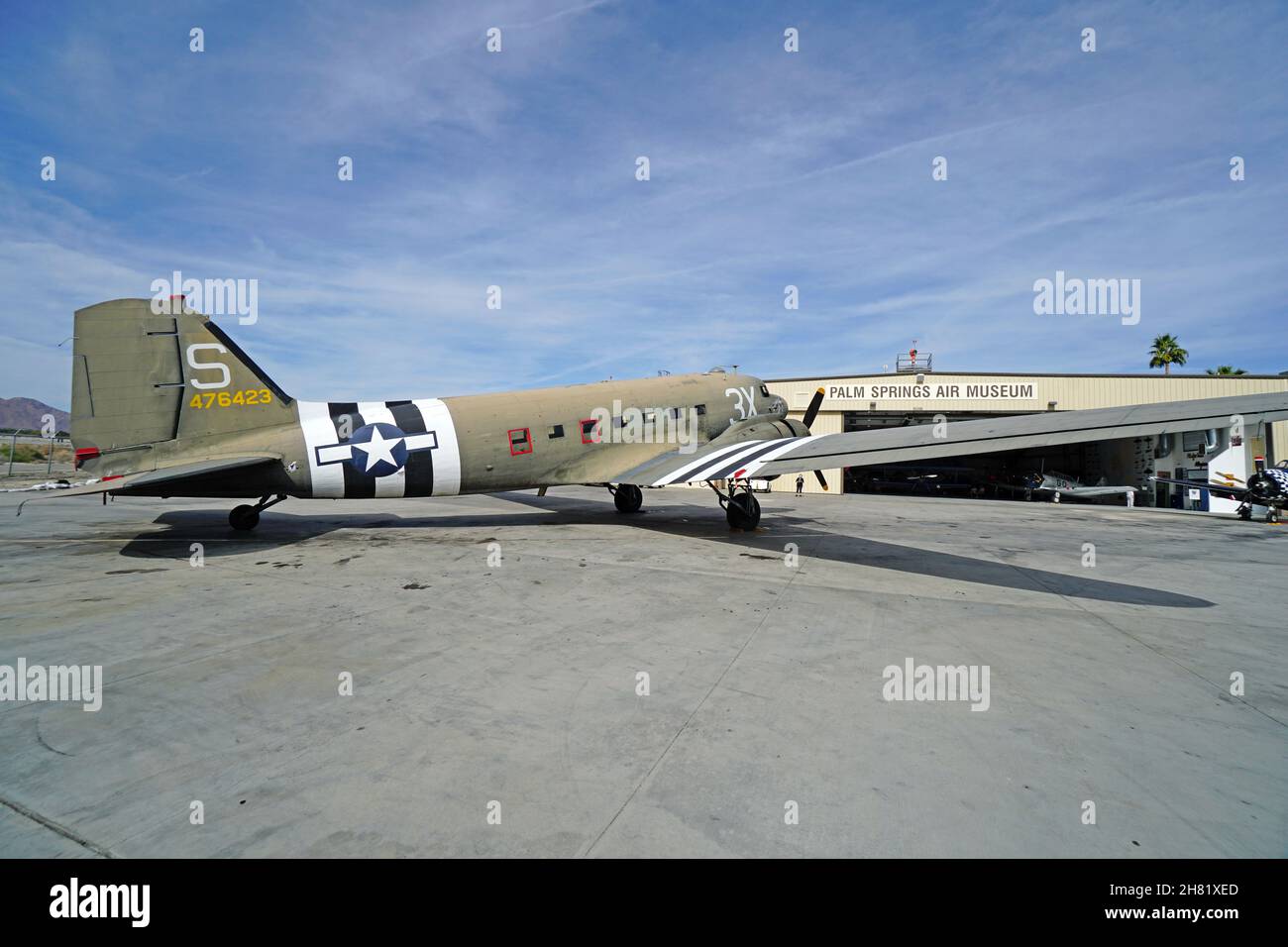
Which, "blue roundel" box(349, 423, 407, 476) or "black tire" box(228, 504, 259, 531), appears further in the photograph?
"black tire" box(228, 504, 259, 531)

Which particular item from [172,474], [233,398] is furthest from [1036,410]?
[172,474]

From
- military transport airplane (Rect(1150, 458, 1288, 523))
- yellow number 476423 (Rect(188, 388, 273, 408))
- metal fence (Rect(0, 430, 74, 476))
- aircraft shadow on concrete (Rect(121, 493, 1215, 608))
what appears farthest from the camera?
metal fence (Rect(0, 430, 74, 476))

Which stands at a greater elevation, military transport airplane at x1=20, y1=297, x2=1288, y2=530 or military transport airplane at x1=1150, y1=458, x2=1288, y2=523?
military transport airplane at x1=20, y1=297, x2=1288, y2=530

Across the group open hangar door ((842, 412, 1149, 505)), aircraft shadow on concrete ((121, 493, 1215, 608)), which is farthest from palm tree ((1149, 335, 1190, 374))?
aircraft shadow on concrete ((121, 493, 1215, 608))

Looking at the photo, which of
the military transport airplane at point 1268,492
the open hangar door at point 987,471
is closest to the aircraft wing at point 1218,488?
the military transport airplane at point 1268,492

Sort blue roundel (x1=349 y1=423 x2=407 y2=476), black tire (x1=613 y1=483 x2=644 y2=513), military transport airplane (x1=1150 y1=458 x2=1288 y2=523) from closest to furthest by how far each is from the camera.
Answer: blue roundel (x1=349 y1=423 x2=407 y2=476)
black tire (x1=613 y1=483 x2=644 y2=513)
military transport airplane (x1=1150 y1=458 x2=1288 y2=523)

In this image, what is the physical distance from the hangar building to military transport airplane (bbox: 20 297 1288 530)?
28267 millimetres

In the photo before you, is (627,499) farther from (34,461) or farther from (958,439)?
(34,461)

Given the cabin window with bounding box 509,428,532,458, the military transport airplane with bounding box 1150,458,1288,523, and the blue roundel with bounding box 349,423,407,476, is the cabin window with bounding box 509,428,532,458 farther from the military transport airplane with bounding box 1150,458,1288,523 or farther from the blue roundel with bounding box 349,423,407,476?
the military transport airplane with bounding box 1150,458,1288,523

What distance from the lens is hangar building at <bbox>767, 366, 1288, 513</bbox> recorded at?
33.8m

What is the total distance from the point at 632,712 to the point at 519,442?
37.6 ft

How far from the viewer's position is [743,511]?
15.9 meters
